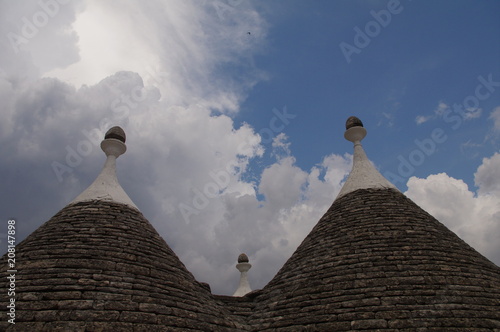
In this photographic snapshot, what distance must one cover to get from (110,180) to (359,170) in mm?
6247

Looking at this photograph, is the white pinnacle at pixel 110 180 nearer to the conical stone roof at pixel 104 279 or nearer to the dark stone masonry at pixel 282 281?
the conical stone roof at pixel 104 279

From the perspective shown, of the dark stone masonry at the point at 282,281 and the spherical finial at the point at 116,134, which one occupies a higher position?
the spherical finial at the point at 116,134

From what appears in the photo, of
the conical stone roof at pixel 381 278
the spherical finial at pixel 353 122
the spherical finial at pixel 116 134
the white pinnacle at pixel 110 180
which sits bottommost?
the conical stone roof at pixel 381 278

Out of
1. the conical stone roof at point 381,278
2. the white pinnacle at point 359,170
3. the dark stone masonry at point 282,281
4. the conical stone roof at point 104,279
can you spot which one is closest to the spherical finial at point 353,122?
the white pinnacle at point 359,170

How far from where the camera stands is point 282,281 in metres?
7.20

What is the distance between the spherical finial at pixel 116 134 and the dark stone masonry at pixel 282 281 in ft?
7.40

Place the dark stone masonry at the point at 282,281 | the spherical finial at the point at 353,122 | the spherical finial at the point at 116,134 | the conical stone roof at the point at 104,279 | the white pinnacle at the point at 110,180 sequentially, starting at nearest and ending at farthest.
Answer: the conical stone roof at the point at 104,279 → the dark stone masonry at the point at 282,281 → the white pinnacle at the point at 110,180 → the spherical finial at the point at 116,134 → the spherical finial at the point at 353,122

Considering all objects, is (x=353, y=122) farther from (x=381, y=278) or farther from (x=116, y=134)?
(x=116, y=134)

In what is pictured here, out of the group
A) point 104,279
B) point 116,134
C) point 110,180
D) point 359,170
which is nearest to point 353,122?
point 359,170

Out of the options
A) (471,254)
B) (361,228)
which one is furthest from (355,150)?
(471,254)

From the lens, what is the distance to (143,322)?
4699 mm

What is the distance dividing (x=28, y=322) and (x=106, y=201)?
135 inches

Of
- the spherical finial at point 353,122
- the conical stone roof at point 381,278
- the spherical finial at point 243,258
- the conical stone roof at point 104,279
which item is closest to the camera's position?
the conical stone roof at point 104,279

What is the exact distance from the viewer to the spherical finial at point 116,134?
29.7 feet
